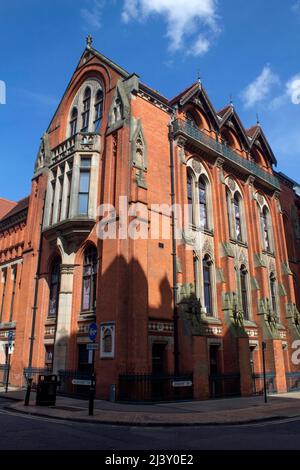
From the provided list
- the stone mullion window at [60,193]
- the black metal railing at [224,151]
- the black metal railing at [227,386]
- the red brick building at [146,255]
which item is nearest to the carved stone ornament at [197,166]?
the red brick building at [146,255]

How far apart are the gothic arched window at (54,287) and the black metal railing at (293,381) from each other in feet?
47.7

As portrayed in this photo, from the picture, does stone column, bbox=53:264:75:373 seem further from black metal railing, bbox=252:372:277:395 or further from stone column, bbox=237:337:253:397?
black metal railing, bbox=252:372:277:395

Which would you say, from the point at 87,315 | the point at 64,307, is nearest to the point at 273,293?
the point at 87,315

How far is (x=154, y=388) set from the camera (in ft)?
58.1

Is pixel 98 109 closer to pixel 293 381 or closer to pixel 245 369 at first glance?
pixel 245 369

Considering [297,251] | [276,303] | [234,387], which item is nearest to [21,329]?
[234,387]

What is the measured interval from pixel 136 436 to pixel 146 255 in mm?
10280

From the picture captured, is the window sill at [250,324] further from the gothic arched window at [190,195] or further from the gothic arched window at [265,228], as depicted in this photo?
the gothic arched window at [190,195]

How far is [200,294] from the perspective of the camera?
21562mm

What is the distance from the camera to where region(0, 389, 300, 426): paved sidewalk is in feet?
37.3

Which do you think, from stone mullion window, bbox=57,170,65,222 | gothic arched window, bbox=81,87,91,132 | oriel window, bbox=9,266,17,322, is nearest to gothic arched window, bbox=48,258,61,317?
stone mullion window, bbox=57,170,65,222

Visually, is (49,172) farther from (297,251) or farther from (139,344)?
(297,251)

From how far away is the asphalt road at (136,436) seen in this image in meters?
7.79

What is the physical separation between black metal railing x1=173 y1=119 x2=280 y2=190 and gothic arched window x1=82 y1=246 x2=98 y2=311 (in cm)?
864
